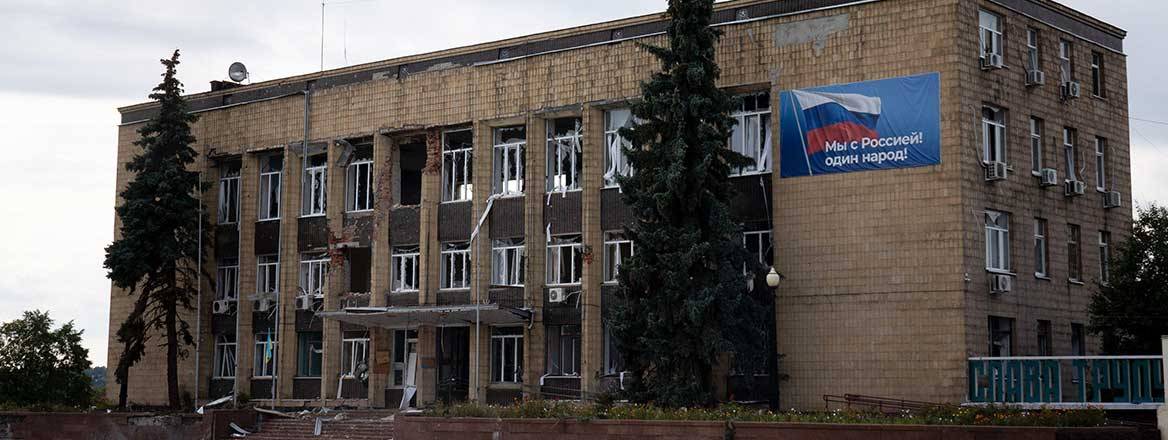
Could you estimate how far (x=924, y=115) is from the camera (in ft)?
103

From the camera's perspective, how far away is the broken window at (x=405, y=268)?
40.2 metres

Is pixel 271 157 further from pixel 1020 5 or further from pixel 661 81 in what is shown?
pixel 1020 5

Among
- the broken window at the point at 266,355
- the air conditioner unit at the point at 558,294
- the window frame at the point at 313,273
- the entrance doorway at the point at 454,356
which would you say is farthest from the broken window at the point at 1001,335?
the broken window at the point at 266,355

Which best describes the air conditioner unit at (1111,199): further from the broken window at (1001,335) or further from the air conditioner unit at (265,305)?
the air conditioner unit at (265,305)

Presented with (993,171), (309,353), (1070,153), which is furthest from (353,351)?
(1070,153)

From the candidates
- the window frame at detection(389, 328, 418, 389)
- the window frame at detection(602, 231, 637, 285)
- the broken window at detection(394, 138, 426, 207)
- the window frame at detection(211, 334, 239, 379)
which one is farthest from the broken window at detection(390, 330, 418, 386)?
the window frame at detection(602, 231, 637, 285)

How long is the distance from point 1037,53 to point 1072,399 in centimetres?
822

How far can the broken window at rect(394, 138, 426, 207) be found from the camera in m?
40.9

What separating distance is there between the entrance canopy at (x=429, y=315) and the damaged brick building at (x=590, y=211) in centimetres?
12

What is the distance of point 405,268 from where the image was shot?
4041cm

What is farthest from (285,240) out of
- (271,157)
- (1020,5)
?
(1020,5)

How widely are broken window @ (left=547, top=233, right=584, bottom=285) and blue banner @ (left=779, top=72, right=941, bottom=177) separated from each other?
616 cm

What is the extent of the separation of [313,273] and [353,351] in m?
2.78

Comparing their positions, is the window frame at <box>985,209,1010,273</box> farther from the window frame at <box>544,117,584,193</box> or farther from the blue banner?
the window frame at <box>544,117,584,193</box>
